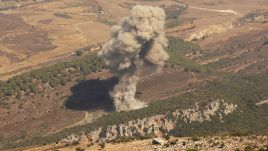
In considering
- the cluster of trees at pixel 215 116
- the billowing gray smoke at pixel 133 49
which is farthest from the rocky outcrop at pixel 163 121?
the billowing gray smoke at pixel 133 49

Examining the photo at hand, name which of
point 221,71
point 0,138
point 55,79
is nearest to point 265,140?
point 0,138

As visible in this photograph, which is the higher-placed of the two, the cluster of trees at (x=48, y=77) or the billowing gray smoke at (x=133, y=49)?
the billowing gray smoke at (x=133, y=49)

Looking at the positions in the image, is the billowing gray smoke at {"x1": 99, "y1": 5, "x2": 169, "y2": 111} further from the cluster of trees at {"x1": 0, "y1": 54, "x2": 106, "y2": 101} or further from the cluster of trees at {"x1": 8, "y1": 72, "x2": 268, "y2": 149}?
the cluster of trees at {"x1": 0, "y1": 54, "x2": 106, "y2": 101}

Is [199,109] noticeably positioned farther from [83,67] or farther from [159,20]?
[83,67]

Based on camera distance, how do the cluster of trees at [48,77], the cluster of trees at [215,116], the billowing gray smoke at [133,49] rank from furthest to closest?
1. the cluster of trees at [48,77]
2. the billowing gray smoke at [133,49]
3. the cluster of trees at [215,116]

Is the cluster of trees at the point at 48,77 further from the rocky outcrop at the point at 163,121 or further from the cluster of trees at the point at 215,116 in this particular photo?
the rocky outcrop at the point at 163,121

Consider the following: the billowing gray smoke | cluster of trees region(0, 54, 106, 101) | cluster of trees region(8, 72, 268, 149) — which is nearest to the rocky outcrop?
cluster of trees region(8, 72, 268, 149)
